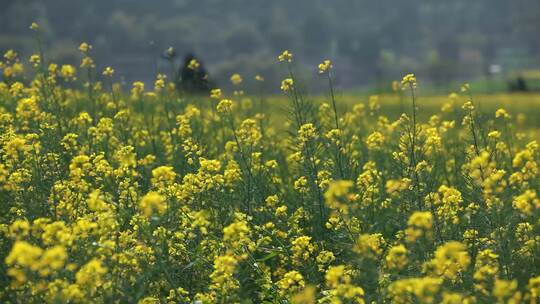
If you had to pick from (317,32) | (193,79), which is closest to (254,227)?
(193,79)

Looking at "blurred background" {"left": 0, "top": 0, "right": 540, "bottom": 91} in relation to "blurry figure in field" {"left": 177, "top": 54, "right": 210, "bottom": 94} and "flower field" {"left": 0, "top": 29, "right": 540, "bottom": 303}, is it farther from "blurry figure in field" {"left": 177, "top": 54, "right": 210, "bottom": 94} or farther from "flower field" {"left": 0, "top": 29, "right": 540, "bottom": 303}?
"flower field" {"left": 0, "top": 29, "right": 540, "bottom": 303}

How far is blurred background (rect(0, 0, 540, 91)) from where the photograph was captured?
8619 cm

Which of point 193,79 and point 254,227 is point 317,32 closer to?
point 193,79

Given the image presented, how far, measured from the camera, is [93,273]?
152 inches

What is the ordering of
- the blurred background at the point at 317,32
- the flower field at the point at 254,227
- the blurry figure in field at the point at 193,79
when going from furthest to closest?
the blurred background at the point at 317,32 < the blurry figure in field at the point at 193,79 < the flower field at the point at 254,227

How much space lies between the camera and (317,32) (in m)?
119

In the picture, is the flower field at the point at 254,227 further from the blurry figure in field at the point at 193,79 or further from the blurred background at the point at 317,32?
the blurred background at the point at 317,32

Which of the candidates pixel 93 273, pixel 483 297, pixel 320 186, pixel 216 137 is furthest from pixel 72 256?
pixel 216 137

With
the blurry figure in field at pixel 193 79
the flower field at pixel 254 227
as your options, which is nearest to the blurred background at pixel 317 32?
the blurry figure in field at pixel 193 79

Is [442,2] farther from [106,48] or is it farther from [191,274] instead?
[191,274]

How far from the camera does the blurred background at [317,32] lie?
8619 centimetres

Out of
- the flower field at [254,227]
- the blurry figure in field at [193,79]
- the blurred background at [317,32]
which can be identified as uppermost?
the blurred background at [317,32]

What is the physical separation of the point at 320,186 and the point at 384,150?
2819mm

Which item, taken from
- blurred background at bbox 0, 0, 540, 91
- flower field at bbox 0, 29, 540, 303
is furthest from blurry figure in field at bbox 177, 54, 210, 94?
blurred background at bbox 0, 0, 540, 91
